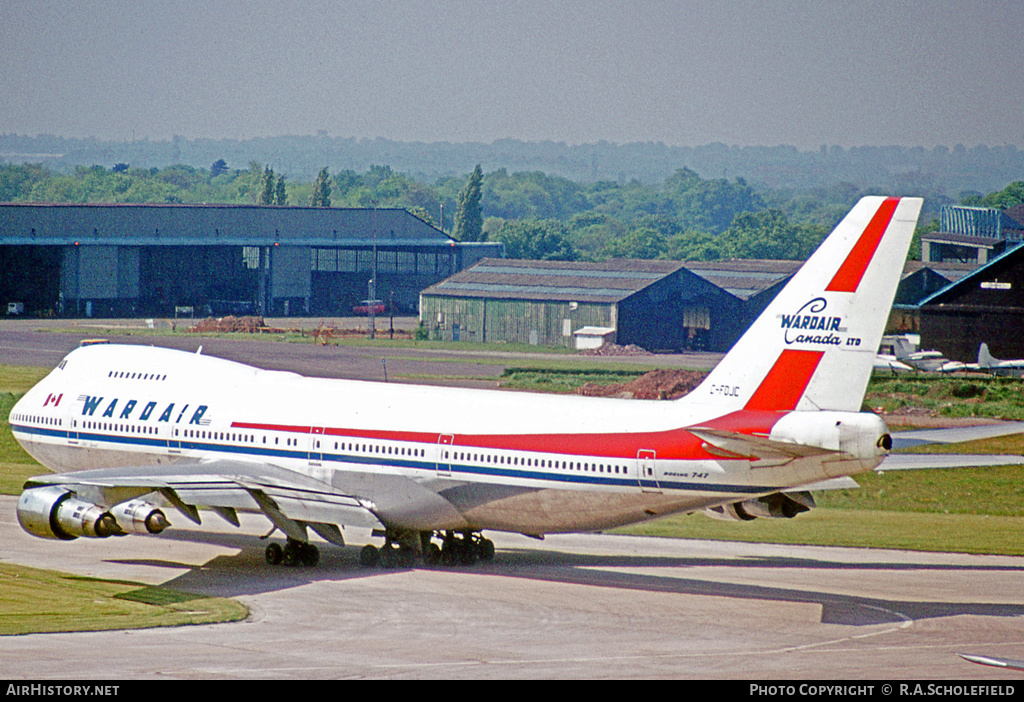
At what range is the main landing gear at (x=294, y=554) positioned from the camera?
133 feet

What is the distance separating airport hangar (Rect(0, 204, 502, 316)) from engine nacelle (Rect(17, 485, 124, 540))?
108211 mm

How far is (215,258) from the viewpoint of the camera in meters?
160

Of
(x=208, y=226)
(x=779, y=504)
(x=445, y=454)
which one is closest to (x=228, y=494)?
(x=445, y=454)

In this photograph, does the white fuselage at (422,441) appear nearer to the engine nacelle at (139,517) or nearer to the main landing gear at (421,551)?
the main landing gear at (421,551)

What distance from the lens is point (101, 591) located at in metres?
35.9

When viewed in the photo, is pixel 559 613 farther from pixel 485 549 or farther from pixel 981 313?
pixel 981 313

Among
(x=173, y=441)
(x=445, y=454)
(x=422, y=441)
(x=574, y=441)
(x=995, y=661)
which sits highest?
(x=574, y=441)

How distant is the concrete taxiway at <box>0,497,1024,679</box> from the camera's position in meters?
28.2

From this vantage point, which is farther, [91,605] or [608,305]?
[608,305]

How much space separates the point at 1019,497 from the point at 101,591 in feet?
118

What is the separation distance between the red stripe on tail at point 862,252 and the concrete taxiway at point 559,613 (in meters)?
8.22

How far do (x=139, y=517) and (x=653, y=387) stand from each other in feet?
177

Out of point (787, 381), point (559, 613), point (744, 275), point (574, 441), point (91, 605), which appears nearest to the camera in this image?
point (91, 605)
